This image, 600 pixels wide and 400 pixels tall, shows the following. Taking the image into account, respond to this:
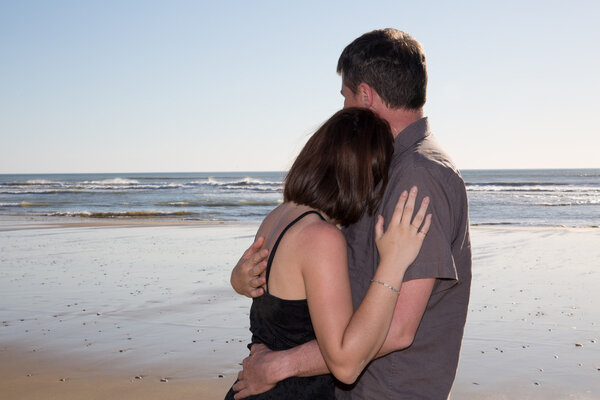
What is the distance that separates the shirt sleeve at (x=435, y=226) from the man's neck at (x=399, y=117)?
305mm

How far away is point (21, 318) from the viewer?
23.0 feet

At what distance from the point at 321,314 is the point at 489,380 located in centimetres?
371

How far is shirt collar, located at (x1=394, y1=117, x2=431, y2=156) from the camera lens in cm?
200

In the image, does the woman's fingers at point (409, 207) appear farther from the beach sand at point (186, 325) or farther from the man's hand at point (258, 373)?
the beach sand at point (186, 325)

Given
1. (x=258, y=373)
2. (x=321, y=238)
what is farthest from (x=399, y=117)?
(x=258, y=373)

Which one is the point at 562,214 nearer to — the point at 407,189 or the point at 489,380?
the point at 489,380

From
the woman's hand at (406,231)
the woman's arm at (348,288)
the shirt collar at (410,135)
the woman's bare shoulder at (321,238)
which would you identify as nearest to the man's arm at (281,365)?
the woman's arm at (348,288)

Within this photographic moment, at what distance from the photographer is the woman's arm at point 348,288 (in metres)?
1.79

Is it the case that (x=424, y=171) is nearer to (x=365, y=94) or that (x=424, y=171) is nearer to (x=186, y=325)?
(x=365, y=94)

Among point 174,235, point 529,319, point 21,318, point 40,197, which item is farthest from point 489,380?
point 40,197

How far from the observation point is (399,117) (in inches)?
81.8

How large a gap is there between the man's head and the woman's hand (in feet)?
1.43

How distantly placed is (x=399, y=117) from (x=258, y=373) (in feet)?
3.46

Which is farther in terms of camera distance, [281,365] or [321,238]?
[281,365]
